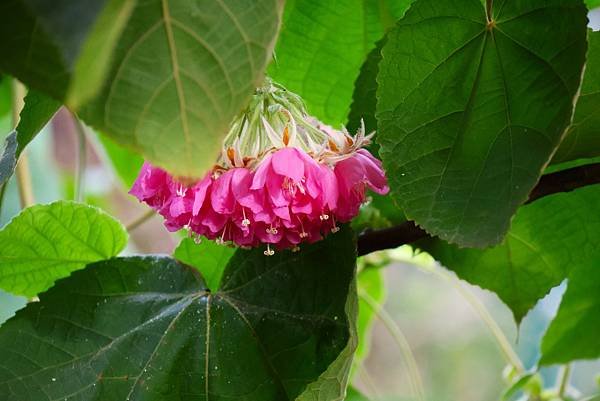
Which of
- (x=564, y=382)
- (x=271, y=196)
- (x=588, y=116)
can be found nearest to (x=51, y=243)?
(x=271, y=196)

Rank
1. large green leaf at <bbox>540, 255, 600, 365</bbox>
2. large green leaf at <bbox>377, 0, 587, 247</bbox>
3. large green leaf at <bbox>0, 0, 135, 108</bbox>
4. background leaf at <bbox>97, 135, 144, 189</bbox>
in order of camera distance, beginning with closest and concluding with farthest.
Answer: large green leaf at <bbox>0, 0, 135, 108</bbox> < large green leaf at <bbox>377, 0, 587, 247</bbox> < large green leaf at <bbox>540, 255, 600, 365</bbox> < background leaf at <bbox>97, 135, 144, 189</bbox>

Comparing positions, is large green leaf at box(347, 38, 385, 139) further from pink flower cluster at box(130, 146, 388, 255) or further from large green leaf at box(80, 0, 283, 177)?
large green leaf at box(80, 0, 283, 177)

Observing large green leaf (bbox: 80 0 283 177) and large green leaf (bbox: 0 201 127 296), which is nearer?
large green leaf (bbox: 80 0 283 177)

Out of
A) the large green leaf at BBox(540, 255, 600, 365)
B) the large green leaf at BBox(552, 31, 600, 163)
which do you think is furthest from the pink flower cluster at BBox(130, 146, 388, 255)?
the large green leaf at BBox(540, 255, 600, 365)

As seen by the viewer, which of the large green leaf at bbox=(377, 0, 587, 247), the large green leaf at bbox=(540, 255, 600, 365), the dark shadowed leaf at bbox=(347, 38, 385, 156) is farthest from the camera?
the large green leaf at bbox=(540, 255, 600, 365)

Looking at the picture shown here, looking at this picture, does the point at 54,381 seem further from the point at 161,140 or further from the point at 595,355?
the point at 595,355
